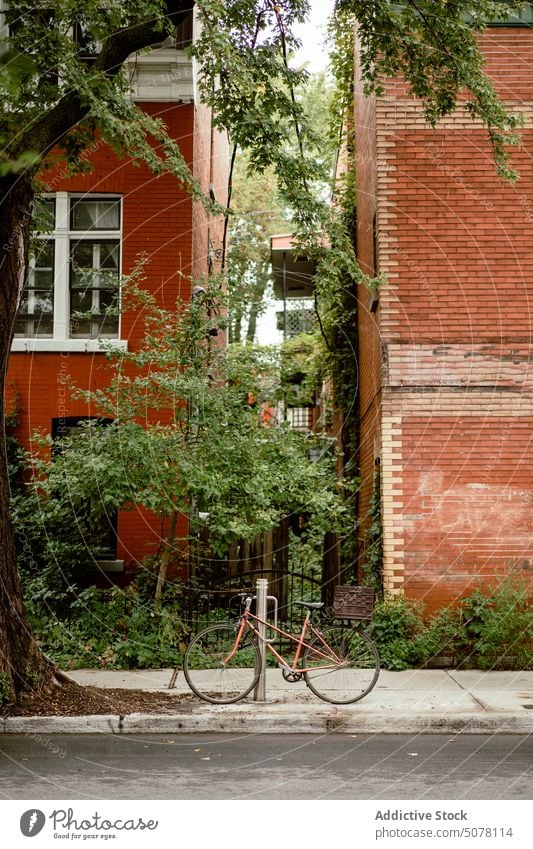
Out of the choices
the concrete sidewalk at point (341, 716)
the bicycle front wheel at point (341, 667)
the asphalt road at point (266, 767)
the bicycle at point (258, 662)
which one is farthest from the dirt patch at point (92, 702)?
the bicycle front wheel at point (341, 667)

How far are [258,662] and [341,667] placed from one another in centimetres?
96

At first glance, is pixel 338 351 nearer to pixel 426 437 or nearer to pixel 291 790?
pixel 426 437

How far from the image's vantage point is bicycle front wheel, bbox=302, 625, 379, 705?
923cm

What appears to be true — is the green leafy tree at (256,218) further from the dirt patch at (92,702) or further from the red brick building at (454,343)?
the dirt patch at (92,702)

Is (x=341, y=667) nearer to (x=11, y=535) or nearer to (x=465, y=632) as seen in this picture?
(x=465, y=632)

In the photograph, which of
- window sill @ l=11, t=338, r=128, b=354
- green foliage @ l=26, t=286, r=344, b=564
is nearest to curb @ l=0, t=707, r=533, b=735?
green foliage @ l=26, t=286, r=344, b=564

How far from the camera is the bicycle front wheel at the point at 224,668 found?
9.09 meters

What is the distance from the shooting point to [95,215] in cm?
1423

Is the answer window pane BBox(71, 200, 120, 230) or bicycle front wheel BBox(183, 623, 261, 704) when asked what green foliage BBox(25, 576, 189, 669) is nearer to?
bicycle front wheel BBox(183, 623, 261, 704)

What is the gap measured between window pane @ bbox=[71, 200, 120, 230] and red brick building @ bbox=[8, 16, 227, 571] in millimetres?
16

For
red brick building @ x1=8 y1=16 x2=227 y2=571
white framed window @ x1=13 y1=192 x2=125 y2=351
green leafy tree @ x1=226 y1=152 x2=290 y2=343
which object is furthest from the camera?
green leafy tree @ x1=226 y1=152 x2=290 y2=343

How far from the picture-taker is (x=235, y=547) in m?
13.2

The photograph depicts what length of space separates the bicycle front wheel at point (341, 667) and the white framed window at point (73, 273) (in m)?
6.44

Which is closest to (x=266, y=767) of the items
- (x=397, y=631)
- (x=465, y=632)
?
(x=397, y=631)
